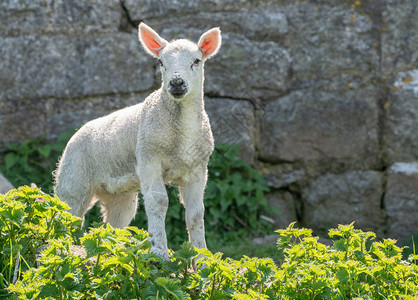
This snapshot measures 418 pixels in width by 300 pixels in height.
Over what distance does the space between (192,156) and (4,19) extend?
11.3ft

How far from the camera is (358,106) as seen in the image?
255 inches

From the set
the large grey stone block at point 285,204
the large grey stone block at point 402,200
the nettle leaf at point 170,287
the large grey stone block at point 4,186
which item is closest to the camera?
the nettle leaf at point 170,287

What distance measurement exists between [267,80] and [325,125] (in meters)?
0.77

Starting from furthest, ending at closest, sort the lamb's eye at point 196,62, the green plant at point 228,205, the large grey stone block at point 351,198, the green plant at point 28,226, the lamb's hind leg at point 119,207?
the large grey stone block at point 351,198
the green plant at point 228,205
the lamb's hind leg at point 119,207
the lamb's eye at point 196,62
the green plant at point 28,226

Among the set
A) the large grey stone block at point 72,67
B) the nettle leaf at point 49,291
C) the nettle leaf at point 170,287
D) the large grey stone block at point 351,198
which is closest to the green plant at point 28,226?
the nettle leaf at point 49,291

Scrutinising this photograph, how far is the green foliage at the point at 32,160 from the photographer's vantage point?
635cm

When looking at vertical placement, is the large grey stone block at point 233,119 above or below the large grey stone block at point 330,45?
below

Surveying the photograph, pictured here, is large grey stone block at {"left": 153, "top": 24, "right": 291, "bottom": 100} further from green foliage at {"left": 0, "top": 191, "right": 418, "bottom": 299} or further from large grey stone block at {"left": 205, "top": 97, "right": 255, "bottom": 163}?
green foliage at {"left": 0, "top": 191, "right": 418, "bottom": 299}

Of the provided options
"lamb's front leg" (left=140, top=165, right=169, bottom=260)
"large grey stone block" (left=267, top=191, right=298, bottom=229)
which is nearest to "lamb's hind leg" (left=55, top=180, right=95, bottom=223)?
"lamb's front leg" (left=140, top=165, right=169, bottom=260)

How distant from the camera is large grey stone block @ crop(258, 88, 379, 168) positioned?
21.3ft

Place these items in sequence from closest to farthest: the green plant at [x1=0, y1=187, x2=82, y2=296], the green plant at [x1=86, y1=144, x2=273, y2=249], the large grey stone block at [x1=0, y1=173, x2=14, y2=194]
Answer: the green plant at [x1=0, y1=187, x2=82, y2=296]
the large grey stone block at [x1=0, y1=173, x2=14, y2=194]
the green plant at [x1=86, y1=144, x2=273, y2=249]

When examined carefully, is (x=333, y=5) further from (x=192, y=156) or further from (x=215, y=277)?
(x=215, y=277)

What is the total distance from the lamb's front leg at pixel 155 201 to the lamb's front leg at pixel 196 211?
0.76ft

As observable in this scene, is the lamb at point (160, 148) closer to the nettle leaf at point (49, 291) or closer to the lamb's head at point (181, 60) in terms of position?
the lamb's head at point (181, 60)
